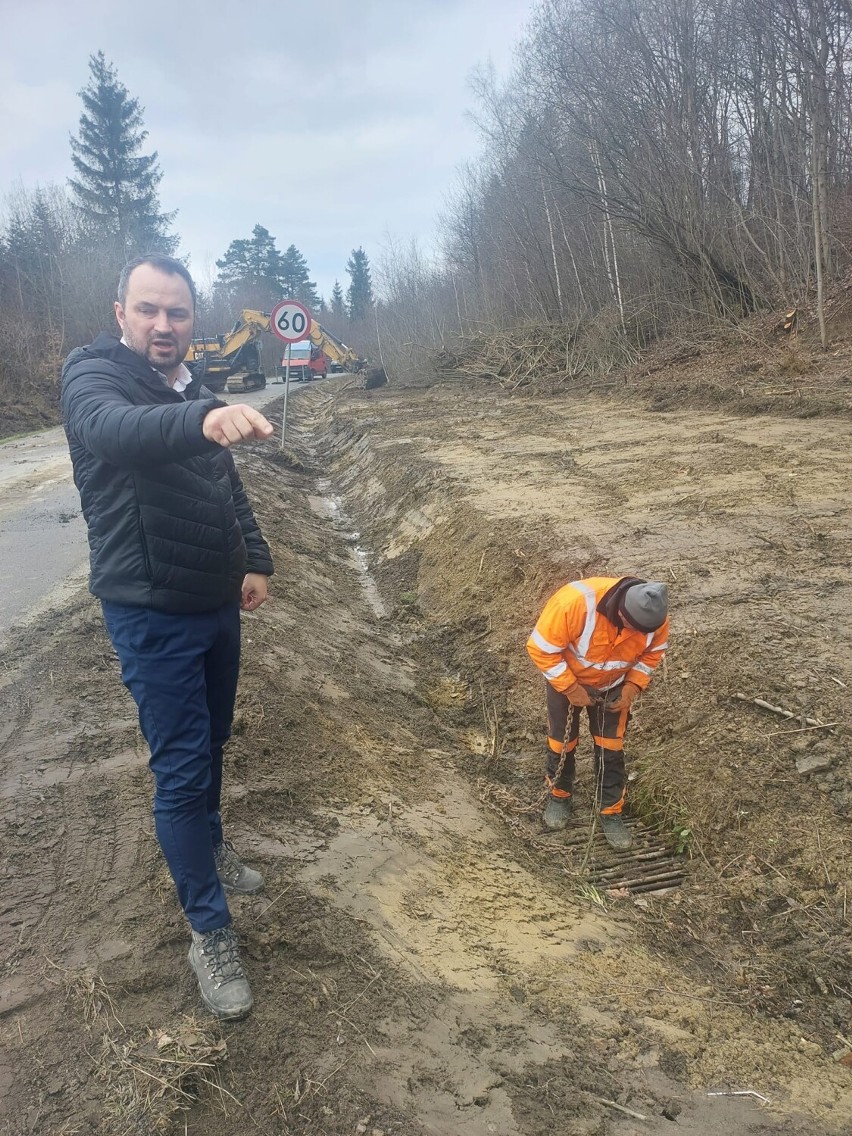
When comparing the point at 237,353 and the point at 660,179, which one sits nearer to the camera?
the point at 660,179

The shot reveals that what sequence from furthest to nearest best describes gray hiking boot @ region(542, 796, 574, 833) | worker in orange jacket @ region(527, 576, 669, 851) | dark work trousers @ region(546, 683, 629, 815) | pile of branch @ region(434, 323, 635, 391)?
1. pile of branch @ region(434, 323, 635, 391)
2. gray hiking boot @ region(542, 796, 574, 833)
3. dark work trousers @ region(546, 683, 629, 815)
4. worker in orange jacket @ region(527, 576, 669, 851)

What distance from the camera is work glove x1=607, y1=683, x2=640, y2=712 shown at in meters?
4.03

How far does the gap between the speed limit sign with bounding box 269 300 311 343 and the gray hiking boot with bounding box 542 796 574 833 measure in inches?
459

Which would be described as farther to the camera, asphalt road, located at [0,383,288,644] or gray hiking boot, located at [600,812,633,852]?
asphalt road, located at [0,383,288,644]

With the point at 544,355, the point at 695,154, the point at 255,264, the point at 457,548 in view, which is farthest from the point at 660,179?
the point at 255,264

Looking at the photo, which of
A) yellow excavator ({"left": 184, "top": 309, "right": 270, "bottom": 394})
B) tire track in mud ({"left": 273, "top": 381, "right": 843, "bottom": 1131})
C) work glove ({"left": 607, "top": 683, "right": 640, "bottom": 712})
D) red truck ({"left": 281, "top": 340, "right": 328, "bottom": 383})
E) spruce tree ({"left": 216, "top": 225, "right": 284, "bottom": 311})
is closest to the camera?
tire track in mud ({"left": 273, "top": 381, "right": 843, "bottom": 1131})

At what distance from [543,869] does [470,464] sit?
7.20 m

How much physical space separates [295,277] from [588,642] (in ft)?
264

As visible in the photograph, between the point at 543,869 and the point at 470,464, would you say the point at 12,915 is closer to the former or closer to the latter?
the point at 543,869

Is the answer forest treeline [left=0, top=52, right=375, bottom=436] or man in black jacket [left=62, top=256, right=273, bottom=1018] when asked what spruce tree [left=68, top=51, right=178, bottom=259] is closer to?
forest treeline [left=0, top=52, right=375, bottom=436]

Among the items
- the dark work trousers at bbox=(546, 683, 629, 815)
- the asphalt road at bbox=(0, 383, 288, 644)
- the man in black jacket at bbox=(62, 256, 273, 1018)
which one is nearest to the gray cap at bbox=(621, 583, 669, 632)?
the dark work trousers at bbox=(546, 683, 629, 815)

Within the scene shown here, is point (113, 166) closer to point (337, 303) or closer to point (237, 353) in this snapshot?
point (237, 353)

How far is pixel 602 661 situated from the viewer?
4016mm

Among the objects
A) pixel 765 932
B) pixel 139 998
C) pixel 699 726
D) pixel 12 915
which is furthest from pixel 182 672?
pixel 699 726
